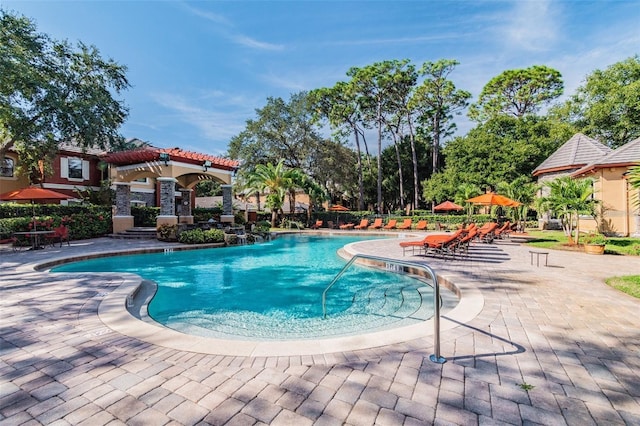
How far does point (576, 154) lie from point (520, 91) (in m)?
14.9

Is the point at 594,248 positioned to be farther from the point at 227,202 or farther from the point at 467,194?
the point at 227,202

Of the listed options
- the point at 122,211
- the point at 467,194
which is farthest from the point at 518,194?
the point at 122,211

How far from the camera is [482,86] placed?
35344 millimetres

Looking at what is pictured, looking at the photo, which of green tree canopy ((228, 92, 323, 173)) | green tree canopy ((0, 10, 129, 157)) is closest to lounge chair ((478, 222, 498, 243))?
green tree canopy ((0, 10, 129, 157))

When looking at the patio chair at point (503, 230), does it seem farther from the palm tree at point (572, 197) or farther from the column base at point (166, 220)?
the column base at point (166, 220)

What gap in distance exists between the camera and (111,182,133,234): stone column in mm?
18750

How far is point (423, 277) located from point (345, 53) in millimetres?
19794

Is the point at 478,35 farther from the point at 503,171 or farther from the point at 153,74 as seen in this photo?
the point at 153,74

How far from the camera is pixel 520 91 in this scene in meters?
33.4

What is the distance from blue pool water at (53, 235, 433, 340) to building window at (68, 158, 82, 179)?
59.9 feet

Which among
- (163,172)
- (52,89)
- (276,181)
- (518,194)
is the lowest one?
(518,194)

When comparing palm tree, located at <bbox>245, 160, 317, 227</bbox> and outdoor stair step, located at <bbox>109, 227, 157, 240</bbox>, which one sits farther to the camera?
palm tree, located at <bbox>245, 160, 317, 227</bbox>

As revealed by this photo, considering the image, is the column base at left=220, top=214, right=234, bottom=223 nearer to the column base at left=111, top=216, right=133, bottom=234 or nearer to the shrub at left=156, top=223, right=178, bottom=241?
the shrub at left=156, top=223, right=178, bottom=241

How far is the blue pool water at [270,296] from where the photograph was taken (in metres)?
5.52
